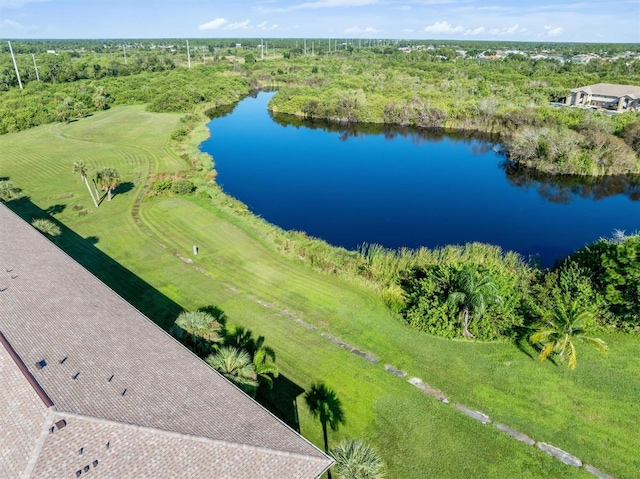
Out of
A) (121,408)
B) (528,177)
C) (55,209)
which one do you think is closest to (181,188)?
(55,209)

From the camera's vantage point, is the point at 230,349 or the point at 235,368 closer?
the point at 235,368

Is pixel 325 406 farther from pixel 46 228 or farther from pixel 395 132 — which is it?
pixel 395 132

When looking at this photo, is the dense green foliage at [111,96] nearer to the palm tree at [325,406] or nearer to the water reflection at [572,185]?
the water reflection at [572,185]

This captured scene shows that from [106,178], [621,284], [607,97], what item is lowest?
[621,284]

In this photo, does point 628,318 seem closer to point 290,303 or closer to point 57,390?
point 290,303

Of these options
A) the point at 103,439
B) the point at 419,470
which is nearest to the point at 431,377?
the point at 419,470

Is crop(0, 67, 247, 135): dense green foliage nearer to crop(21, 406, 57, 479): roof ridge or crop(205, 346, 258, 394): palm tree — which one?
crop(205, 346, 258, 394): palm tree

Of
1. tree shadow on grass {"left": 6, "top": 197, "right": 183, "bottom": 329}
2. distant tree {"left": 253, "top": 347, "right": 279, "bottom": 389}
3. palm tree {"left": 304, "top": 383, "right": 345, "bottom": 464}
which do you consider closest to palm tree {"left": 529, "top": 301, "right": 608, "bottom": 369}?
palm tree {"left": 304, "top": 383, "right": 345, "bottom": 464}
